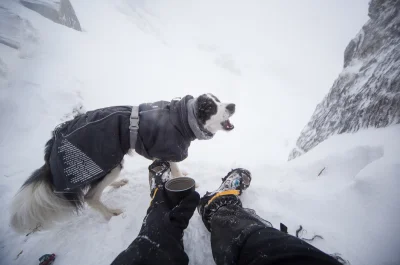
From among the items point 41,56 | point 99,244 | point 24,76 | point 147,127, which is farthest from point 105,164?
point 41,56

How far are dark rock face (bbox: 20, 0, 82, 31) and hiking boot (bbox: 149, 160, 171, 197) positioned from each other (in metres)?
17.8

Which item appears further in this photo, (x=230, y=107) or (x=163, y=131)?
(x=230, y=107)

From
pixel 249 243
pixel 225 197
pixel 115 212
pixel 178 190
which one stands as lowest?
pixel 115 212

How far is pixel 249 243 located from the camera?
1014mm

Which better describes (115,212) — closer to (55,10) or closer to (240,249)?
(240,249)

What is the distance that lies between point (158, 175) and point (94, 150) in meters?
0.78

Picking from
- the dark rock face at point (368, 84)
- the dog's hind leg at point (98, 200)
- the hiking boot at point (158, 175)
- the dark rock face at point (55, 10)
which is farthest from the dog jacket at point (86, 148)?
the dark rock face at point (55, 10)

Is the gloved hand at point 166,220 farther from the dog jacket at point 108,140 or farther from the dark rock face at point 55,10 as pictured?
the dark rock face at point 55,10

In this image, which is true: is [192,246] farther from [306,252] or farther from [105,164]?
[105,164]

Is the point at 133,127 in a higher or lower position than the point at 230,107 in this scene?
lower

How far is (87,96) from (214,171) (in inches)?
301

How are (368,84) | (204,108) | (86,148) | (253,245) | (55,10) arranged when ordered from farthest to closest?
1. (55,10)
2. (368,84)
3. (204,108)
4. (86,148)
5. (253,245)

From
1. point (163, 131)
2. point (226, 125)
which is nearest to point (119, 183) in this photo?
point (163, 131)

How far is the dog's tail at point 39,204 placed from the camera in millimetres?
1591
